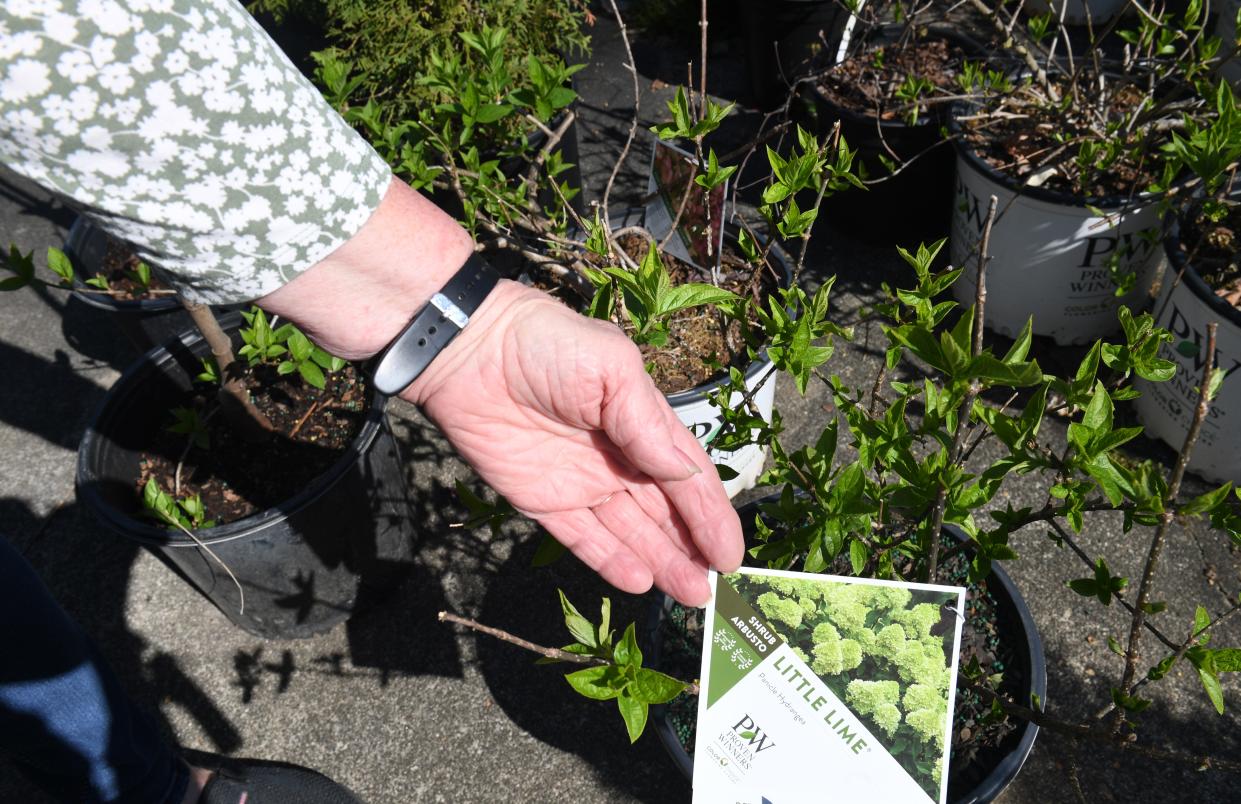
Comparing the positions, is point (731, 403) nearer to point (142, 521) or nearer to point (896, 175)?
point (896, 175)

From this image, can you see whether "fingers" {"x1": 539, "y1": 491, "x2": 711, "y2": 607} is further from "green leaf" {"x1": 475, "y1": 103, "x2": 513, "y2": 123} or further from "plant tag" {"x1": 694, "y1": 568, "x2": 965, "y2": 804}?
"green leaf" {"x1": 475, "y1": 103, "x2": 513, "y2": 123}

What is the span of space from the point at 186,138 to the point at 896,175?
2.41m

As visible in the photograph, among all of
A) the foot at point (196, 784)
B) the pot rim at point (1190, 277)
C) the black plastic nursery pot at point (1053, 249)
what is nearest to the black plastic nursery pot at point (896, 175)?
the black plastic nursery pot at point (1053, 249)

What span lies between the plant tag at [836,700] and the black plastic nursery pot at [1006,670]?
0.36 metres

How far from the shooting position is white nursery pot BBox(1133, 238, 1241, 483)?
2164 millimetres

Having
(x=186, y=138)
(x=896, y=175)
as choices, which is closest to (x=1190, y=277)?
(x=896, y=175)

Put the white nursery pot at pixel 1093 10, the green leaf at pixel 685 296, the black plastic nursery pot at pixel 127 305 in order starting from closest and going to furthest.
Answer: the green leaf at pixel 685 296, the black plastic nursery pot at pixel 127 305, the white nursery pot at pixel 1093 10

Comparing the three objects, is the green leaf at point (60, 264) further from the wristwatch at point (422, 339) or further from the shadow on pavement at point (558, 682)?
the shadow on pavement at point (558, 682)

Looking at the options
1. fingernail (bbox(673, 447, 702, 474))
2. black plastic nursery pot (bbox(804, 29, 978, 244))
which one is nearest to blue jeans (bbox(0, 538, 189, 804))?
fingernail (bbox(673, 447, 702, 474))

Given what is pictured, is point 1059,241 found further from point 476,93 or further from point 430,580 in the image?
point 430,580

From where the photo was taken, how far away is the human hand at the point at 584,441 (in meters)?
1.44

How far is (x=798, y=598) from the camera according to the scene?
1338mm

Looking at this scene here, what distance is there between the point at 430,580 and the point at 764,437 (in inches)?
54.0

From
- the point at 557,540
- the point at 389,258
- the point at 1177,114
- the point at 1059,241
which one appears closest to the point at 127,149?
the point at 389,258
